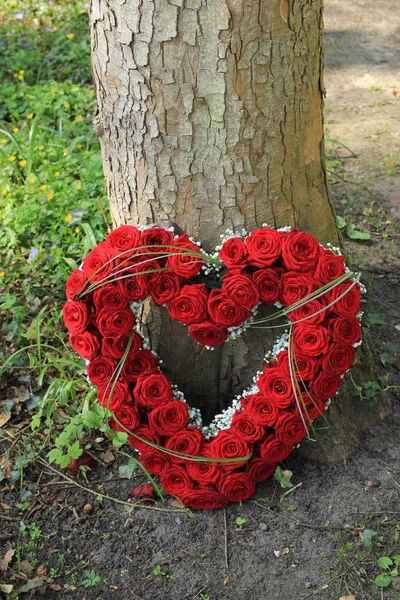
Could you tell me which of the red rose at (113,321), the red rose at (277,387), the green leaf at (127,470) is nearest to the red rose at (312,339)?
the red rose at (277,387)

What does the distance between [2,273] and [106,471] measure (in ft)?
3.94

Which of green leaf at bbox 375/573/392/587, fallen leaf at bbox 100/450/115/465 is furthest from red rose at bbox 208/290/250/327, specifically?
green leaf at bbox 375/573/392/587

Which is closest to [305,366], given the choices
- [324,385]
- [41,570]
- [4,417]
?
[324,385]

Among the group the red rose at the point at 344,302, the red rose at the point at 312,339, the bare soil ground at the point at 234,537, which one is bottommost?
the bare soil ground at the point at 234,537

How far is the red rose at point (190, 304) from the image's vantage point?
7.27ft

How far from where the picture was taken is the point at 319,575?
2236mm

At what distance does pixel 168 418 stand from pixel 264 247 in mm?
680

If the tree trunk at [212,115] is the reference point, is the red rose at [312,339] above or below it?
below

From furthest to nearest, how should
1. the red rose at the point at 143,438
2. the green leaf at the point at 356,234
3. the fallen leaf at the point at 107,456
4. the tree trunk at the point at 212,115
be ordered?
the green leaf at the point at 356,234, the fallen leaf at the point at 107,456, the red rose at the point at 143,438, the tree trunk at the point at 212,115

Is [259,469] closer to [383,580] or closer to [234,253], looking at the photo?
[383,580]

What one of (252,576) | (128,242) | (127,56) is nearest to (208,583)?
(252,576)

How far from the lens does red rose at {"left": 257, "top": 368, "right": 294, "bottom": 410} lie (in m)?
2.28

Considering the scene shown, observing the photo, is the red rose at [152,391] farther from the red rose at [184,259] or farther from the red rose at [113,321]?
the red rose at [184,259]

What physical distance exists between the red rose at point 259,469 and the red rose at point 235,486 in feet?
0.07
